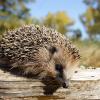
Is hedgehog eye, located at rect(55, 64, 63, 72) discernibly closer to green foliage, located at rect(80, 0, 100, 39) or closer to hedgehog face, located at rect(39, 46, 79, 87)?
hedgehog face, located at rect(39, 46, 79, 87)

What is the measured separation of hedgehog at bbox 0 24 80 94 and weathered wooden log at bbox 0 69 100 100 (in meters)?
0.17

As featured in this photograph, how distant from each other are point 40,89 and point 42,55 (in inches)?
23.0

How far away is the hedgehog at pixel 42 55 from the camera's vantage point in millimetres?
5797

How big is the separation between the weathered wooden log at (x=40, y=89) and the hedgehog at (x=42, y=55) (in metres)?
0.17

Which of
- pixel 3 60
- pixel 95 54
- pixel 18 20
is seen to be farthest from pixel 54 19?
pixel 3 60

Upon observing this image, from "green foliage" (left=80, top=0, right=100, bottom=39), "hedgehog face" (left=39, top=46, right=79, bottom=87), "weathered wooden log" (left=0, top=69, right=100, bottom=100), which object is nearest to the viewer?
"weathered wooden log" (left=0, top=69, right=100, bottom=100)

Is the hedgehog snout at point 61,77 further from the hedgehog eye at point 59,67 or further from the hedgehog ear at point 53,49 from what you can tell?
the hedgehog ear at point 53,49

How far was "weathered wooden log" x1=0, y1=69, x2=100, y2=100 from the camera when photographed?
5.42m

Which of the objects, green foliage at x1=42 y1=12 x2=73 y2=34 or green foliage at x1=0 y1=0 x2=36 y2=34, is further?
green foliage at x1=42 y1=12 x2=73 y2=34

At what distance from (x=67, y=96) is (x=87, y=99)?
0.31m

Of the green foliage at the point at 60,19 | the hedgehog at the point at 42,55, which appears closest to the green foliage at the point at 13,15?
the hedgehog at the point at 42,55

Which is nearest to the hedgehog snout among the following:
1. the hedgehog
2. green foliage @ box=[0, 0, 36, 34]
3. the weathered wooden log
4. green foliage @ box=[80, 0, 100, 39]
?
the hedgehog

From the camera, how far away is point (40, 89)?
18.2ft

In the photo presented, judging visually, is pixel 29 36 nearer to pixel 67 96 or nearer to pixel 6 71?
pixel 6 71
